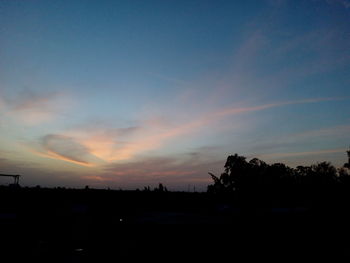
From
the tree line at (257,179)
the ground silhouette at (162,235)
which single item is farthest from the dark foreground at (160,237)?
the tree line at (257,179)

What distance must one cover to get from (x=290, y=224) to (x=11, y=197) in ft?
82.5

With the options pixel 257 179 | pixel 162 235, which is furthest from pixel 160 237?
pixel 257 179

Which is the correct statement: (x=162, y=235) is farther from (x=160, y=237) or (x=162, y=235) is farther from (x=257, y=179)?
(x=257, y=179)

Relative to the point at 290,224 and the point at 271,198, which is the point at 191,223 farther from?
the point at 271,198

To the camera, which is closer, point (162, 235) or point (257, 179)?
point (162, 235)

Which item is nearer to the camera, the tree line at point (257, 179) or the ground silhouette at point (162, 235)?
the ground silhouette at point (162, 235)

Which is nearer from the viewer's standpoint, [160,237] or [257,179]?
[160,237]

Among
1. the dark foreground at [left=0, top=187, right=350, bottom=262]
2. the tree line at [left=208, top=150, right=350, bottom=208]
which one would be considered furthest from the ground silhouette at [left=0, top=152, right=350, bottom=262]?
the tree line at [left=208, top=150, right=350, bottom=208]

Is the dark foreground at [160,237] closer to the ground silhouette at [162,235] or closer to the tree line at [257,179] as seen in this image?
the ground silhouette at [162,235]

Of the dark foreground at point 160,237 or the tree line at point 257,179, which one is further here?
the tree line at point 257,179

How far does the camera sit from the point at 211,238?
14.4m

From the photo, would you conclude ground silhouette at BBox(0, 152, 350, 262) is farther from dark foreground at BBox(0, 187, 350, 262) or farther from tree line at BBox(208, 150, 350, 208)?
tree line at BBox(208, 150, 350, 208)

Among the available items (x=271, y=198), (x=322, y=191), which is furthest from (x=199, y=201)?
(x=322, y=191)

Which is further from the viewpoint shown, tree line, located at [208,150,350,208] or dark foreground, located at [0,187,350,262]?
tree line, located at [208,150,350,208]
